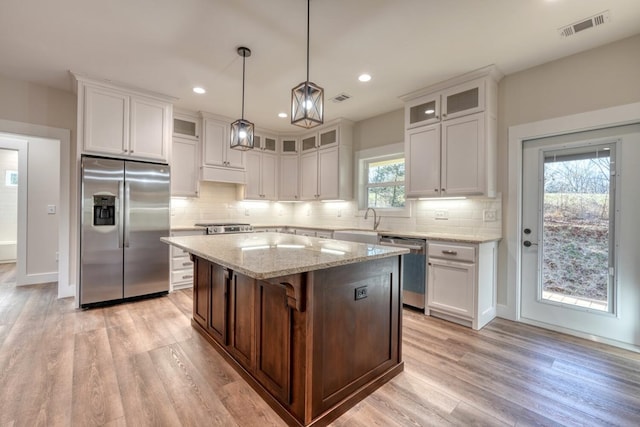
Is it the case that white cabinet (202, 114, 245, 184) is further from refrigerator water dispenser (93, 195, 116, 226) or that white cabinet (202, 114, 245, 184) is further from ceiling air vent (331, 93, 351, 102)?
ceiling air vent (331, 93, 351, 102)

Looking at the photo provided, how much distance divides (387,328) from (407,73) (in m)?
2.63

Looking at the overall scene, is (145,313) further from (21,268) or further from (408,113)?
(408,113)

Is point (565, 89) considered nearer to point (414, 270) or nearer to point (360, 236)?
point (414, 270)

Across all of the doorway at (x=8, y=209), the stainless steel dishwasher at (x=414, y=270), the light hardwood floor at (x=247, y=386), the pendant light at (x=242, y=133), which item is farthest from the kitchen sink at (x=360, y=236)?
the doorway at (x=8, y=209)

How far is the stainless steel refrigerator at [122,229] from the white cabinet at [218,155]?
2.63 feet

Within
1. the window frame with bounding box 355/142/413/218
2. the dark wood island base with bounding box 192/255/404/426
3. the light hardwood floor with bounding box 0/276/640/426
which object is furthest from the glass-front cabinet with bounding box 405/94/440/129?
the light hardwood floor with bounding box 0/276/640/426

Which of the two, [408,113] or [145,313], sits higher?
[408,113]

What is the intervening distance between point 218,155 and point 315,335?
3.85 metres

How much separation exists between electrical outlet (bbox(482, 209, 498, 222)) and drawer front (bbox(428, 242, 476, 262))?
644mm

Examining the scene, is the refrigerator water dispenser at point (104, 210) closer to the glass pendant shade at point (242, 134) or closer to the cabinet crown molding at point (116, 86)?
the cabinet crown molding at point (116, 86)

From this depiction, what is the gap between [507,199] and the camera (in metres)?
3.17

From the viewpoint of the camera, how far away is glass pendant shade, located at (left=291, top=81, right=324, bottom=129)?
1.87 metres

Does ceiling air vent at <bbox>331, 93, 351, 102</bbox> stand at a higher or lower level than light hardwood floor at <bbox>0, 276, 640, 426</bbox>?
higher

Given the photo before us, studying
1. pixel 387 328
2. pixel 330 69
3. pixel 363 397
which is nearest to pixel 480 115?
pixel 330 69
